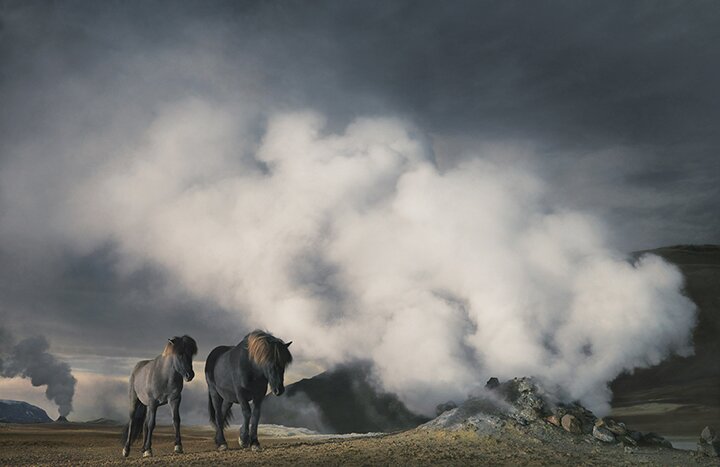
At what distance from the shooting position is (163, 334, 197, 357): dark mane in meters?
15.6

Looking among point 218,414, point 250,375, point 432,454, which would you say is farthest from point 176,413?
point 432,454

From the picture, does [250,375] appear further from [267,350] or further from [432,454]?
[432,454]

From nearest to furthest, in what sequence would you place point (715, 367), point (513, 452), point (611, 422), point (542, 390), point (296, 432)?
point (513, 452), point (611, 422), point (542, 390), point (296, 432), point (715, 367)

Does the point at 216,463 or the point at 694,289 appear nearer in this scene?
the point at 216,463

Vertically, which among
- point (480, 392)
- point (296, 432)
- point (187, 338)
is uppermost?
point (187, 338)

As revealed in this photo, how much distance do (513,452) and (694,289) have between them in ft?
201

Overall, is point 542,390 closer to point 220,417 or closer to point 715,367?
point 220,417

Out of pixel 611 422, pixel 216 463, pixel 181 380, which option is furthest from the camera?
pixel 611 422

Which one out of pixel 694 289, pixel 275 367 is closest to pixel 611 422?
pixel 275 367

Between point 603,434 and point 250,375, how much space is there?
37.3 feet

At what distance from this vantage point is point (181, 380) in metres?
15.8

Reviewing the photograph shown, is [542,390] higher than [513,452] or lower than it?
higher

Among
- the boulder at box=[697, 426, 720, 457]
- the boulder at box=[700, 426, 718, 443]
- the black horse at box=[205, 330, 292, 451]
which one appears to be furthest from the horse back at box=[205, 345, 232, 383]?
the boulder at box=[700, 426, 718, 443]

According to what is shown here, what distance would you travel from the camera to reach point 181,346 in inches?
615
